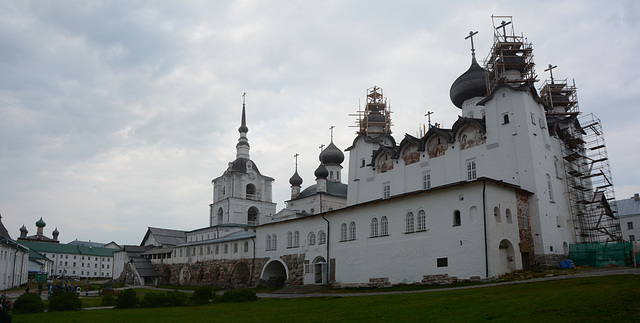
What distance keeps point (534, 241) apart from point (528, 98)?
816 centimetres

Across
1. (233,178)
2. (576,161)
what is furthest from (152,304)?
(233,178)

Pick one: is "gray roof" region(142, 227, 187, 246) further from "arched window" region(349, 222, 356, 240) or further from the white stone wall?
"arched window" region(349, 222, 356, 240)

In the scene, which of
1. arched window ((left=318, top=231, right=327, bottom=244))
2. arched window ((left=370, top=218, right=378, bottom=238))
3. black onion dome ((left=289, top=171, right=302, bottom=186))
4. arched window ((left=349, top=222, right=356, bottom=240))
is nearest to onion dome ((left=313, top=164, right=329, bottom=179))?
black onion dome ((left=289, top=171, right=302, bottom=186))

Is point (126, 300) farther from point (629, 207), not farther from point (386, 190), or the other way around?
point (629, 207)

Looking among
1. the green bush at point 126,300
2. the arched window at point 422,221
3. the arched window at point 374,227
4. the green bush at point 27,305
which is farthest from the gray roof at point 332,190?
the green bush at point 27,305

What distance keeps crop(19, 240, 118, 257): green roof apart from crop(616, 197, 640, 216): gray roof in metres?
88.4

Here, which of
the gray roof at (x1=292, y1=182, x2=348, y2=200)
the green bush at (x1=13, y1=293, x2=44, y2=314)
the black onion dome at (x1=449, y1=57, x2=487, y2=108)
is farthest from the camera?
the gray roof at (x1=292, y1=182, x2=348, y2=200)

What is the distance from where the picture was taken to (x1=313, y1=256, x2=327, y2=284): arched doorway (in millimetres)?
32500

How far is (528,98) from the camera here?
91.7ft

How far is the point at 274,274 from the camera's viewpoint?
1503 inches

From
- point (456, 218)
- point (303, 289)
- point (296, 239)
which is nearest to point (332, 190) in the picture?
point (296, 239)

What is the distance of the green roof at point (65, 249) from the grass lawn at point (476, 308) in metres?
81.8

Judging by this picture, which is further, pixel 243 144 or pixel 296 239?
pixel 243 144

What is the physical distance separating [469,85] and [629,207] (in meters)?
29.7
